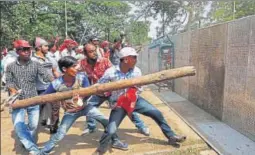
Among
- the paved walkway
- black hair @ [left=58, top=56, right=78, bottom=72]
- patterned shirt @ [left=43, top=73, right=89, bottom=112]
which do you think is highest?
black hair @ [left=58, top=56, right=78, bottom=72]

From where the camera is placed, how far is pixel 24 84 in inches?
166

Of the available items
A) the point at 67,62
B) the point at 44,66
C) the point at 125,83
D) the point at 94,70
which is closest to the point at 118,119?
the point at 125,83

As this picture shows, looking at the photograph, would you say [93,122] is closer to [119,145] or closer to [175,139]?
[119,145]

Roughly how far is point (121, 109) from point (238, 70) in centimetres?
214

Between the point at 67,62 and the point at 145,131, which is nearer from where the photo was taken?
the point at 67,62

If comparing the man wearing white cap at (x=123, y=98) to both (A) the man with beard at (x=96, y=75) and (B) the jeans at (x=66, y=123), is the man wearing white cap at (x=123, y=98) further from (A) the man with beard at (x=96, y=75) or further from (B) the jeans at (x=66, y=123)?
(A) the man with beard at (x=96, y=75)

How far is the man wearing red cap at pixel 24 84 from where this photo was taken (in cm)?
404

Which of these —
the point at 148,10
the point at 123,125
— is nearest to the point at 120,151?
the point at 123,125

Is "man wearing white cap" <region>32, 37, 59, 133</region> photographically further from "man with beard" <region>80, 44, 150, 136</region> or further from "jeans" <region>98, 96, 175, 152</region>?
"jeans" <region>98, 96, 175, 152</region>

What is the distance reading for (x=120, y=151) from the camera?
447 centimetres

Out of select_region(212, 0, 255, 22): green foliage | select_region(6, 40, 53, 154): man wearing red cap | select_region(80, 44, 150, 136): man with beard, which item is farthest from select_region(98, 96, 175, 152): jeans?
select_region(212, 0, 255, 22): green foliage

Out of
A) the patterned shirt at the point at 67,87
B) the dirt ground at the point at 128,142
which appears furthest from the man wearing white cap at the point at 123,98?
the dirt ground at the point at 128,142

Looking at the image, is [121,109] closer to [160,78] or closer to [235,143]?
[160,78]

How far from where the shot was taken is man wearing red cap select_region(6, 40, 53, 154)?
4043mm
